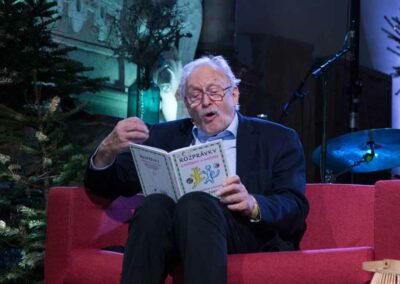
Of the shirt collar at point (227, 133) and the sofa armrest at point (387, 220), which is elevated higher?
the shirt collar at point (227, 133)

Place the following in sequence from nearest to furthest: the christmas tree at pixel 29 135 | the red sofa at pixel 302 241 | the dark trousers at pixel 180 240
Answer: the dark trousers at pixel 180 240 → the red sofa at pixel 302 241 → the christmas tree at pixel 29 135

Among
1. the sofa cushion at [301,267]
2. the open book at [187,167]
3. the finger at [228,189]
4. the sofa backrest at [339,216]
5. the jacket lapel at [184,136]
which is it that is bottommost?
the sofa cushion at [301,267]

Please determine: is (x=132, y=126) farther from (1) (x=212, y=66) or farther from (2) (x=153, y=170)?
(1) (x=212, y=66)

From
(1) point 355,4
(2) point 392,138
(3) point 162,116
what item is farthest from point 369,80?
(2) point 392,138

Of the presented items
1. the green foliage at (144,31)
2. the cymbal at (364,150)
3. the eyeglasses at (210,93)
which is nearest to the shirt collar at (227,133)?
the eyeglasses at (210,93)

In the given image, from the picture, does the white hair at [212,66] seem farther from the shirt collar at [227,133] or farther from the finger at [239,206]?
the finger at [239,206]

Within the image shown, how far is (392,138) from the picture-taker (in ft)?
11.1

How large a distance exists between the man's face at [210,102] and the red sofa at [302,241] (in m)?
0.42

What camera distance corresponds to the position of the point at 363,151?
11.8 ft

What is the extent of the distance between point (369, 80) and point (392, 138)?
2158 millimetres

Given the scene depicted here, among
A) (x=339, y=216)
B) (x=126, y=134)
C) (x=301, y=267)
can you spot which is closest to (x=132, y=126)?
(x=126, y=134)

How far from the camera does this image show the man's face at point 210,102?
2.62 m

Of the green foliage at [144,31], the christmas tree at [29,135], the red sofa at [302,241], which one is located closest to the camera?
the red sofa at [302,241]

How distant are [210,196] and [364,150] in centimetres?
157
